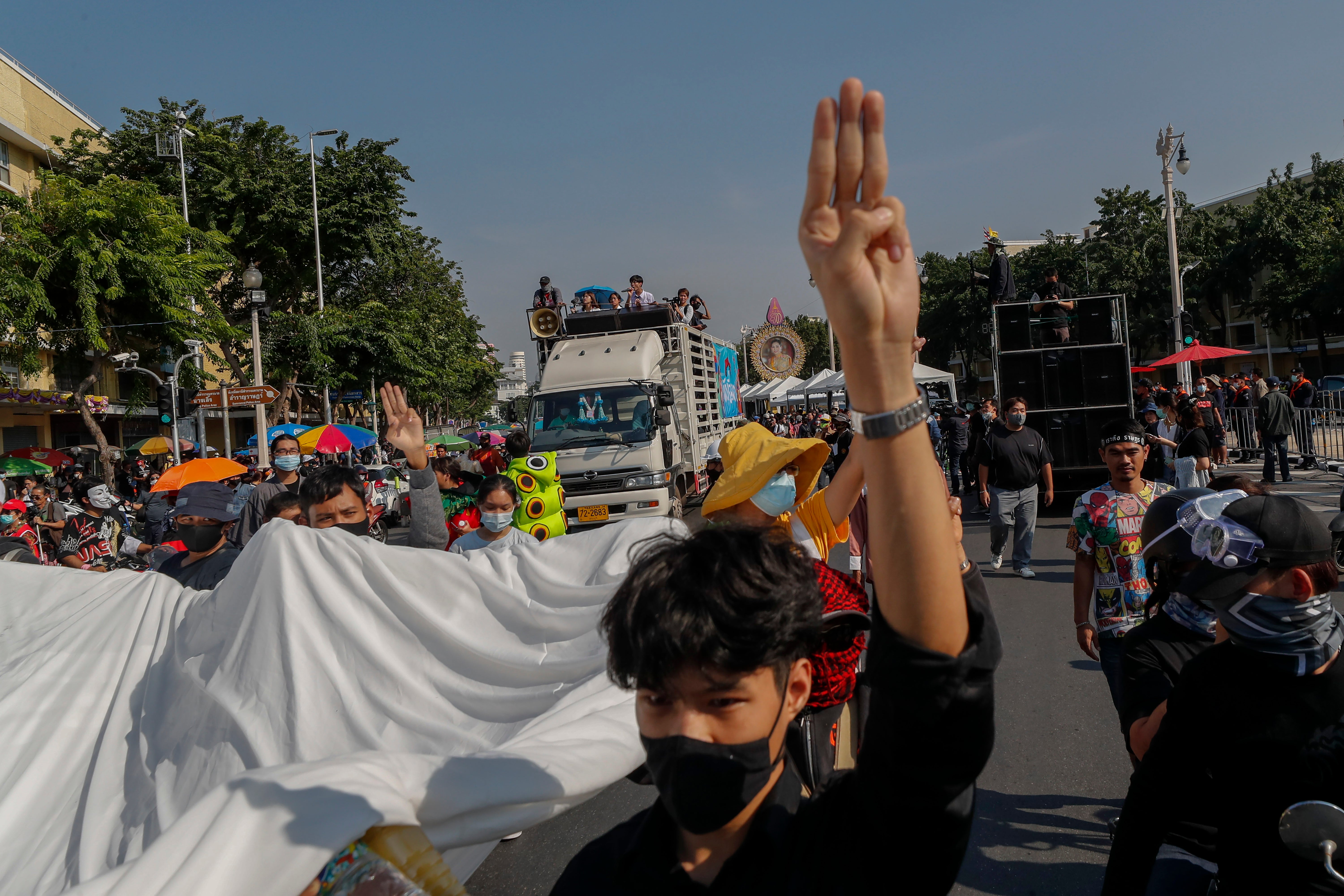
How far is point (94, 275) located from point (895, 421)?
2174 centimetres

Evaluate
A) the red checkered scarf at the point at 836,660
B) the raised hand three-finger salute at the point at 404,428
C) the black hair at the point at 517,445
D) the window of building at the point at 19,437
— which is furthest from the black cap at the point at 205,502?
the window of building at the point at 19,437

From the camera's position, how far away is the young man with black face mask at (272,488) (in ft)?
22.3

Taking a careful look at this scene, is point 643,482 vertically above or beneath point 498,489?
beneath

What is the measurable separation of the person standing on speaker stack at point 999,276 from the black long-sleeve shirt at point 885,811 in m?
13.0

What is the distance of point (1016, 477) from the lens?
909 centimetres

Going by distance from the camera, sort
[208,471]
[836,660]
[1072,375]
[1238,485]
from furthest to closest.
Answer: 1. [1072,375]
2. [208,471]
3. [1238,485]
4. [836,660]

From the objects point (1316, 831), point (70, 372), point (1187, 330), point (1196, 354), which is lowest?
point (1316, 831)

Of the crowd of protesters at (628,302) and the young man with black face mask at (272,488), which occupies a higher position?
the crowd of protesters at (628,302)

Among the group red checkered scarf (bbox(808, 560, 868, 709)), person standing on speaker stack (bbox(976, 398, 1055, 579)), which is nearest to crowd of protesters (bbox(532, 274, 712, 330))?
person standing on speaker stack (bbox(976, 398, 1055, 579))

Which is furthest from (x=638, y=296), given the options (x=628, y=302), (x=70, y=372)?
(x=70, y=372)

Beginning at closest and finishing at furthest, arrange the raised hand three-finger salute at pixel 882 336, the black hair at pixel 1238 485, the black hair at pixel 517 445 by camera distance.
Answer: the raised hand three-finger salute at pixel 882 336 < the black hair at pixel 1238 485 < the black hair at pixel 517 445

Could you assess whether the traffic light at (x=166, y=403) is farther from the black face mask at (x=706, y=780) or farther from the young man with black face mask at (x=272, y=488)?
the black face mask at (x=706, y=780)

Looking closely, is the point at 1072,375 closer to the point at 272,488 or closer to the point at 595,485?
the point at 595,485

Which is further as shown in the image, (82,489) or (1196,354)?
(1196,354)
